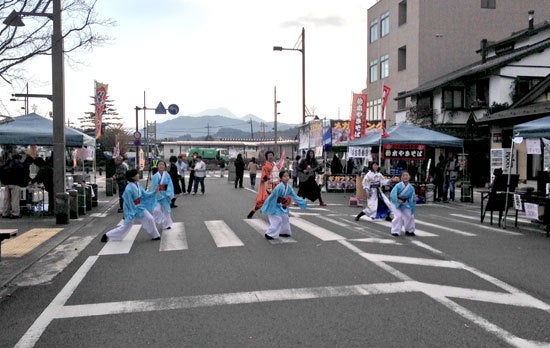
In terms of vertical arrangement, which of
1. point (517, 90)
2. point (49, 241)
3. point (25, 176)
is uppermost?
point (517, 90)

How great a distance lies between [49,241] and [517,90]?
78.6 ft

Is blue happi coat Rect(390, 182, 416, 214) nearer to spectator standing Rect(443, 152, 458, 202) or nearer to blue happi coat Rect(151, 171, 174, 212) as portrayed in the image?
blue happi coat Rect(151, 171, 174, 212)

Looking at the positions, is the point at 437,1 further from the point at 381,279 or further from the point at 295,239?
the point at 381,279

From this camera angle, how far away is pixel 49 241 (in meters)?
10.2

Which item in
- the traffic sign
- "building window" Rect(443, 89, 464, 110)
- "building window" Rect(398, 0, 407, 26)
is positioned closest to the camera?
"building window" Rect(443, 89, 464, 110)

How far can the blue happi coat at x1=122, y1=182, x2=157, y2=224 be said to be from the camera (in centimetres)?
993

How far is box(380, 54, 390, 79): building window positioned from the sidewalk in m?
30.4

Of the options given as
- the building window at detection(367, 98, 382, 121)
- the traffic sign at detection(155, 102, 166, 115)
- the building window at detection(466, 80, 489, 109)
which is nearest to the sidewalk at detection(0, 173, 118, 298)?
the traffic sign at detection(155, 102, 166, 115)

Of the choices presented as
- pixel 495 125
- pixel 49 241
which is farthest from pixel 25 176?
pixel 495 125

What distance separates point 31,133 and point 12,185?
63.3 inches

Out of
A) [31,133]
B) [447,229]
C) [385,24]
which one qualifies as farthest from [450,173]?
[385,24]

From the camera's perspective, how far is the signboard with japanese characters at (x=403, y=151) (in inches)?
761

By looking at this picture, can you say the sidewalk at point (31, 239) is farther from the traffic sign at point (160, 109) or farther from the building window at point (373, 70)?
the building window at point (373, 70)

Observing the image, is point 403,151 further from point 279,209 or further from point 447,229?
point 279,209
